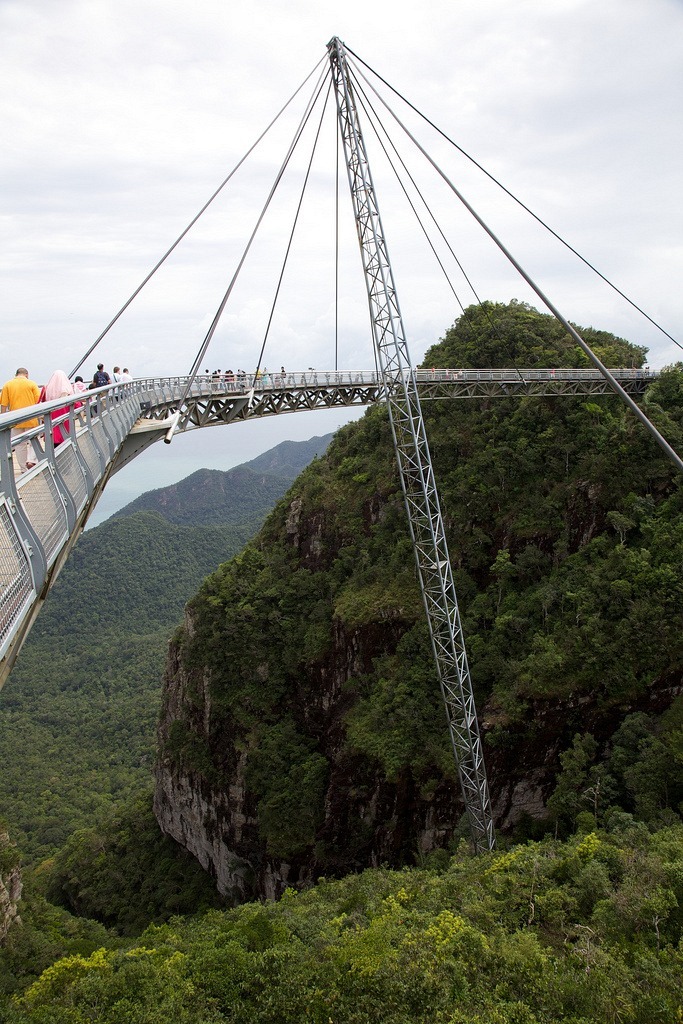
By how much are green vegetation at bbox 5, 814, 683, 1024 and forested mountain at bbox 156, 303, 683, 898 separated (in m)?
3.77

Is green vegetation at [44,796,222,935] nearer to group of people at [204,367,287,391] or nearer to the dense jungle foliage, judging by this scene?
the dense jungle foliage

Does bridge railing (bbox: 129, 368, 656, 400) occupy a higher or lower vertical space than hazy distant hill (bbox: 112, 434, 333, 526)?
higher

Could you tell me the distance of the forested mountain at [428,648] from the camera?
1980cm

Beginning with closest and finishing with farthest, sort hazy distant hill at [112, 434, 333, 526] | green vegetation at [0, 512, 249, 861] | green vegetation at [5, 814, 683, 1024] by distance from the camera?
green vegetation at [5, 814, 683, 1024]
green vegetation at [0, 512, 249, 861]
hazy distant hill at [112, 434, 333, 526]

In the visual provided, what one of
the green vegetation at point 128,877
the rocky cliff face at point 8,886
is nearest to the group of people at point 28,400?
the rocky cliff face at point 8,886

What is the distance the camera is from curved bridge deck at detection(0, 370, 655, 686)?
4719 mm

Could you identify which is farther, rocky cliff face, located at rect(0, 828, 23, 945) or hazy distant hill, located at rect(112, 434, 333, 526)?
hazy distant hill, located at rect(112, 434, 333, 526)

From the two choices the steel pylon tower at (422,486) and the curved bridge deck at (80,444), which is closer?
the curved bridge deck at (80,444)

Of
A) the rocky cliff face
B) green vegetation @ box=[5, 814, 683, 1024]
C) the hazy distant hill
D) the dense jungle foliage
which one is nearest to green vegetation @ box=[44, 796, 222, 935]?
the dense jungle foliage

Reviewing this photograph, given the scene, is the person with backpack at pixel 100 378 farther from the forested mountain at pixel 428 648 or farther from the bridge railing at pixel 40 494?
the forested mountain at pixel 428 648

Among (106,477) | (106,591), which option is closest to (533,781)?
(106,477)

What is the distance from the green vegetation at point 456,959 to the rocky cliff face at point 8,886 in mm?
7758

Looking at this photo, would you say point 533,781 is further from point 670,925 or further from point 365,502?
point 365,502

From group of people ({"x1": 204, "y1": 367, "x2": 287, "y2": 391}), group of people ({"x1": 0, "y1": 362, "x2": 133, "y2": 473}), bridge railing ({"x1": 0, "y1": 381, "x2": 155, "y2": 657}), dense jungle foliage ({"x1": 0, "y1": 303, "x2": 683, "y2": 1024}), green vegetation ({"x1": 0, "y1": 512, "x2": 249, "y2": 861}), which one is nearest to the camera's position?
bridge railing ({"x1": 0, "y1": 381, "x2": 155, "y2": 657})
